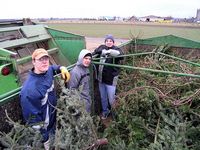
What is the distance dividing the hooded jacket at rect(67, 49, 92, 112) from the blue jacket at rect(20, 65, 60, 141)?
51cm

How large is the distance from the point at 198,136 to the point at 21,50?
328 centimetres

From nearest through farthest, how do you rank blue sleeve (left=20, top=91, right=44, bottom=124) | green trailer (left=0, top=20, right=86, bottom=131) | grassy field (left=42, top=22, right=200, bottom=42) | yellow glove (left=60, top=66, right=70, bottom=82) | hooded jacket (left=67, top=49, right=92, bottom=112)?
1. blue sleeve (left=20, top=91, right=44, bottom=124)
2. yellow glove (left=60, top=66, right=70, bottom=82)
3. hooded jacket (left=67, top=49, right=92, bottom=112)
4. green trailer (left=0, top=20, right=86, bottom=131)
5. grassy field (left=42, top=22, right=200, bottom=42)

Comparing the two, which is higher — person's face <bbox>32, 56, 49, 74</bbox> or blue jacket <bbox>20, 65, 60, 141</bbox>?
person's face <bbox>32, 56, 49, 74</bbox>

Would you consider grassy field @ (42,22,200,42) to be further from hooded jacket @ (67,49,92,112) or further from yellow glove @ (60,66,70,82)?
yellow glove @ (60,66,70,82)

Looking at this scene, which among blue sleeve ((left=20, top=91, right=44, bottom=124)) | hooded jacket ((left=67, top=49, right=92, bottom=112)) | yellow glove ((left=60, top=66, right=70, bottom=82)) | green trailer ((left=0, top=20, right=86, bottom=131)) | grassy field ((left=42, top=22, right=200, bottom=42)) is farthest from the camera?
grassy field ((left=42, top=22, right=200, bottom=42))

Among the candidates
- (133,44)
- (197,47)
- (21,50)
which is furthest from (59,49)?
(197,47)

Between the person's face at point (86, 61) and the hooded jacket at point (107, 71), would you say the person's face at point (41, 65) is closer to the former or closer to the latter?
the person's face at point (86, 61)

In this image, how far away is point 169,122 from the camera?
120 inches

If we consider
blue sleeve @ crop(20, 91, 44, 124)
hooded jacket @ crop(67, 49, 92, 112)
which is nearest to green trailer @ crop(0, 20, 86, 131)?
blue sleeve @ crop(20, 91, 44, 124)

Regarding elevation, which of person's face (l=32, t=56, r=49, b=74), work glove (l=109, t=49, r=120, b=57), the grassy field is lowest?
the grassy field

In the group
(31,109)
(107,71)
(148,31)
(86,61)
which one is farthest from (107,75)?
(148,31)

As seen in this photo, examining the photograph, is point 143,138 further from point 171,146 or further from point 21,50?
point 21,50

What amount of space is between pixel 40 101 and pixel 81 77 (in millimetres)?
911

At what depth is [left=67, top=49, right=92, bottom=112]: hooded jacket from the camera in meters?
3.45
